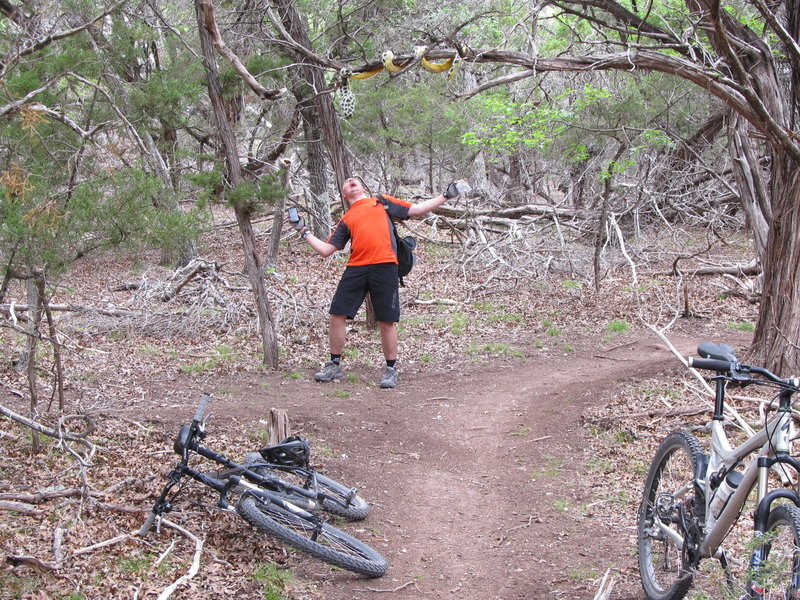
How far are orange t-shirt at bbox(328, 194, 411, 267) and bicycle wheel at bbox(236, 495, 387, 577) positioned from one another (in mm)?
4169

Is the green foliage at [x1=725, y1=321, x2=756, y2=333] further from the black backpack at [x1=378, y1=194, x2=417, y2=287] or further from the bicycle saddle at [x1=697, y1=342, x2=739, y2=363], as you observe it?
the bicycle saddle at [x1=697, y1=342, x2=739, y2=363]

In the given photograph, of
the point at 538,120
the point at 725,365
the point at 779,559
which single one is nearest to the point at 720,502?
the point at 779,559

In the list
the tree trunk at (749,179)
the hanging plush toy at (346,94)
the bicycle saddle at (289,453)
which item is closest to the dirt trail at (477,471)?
the bicycle saddle at (289,453)

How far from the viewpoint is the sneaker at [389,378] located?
862 centimetres

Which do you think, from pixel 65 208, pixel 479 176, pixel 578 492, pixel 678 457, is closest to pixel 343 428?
pixel 578 492

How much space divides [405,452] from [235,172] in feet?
11.7

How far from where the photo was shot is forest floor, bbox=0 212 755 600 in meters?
4.42

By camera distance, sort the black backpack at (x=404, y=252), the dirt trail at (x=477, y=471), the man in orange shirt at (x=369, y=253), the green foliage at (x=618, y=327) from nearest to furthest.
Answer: the dirt trail at (x=477, y=471)
the man in orange shirt at (x=369, y=253)
the black backpack at (x=404, y=252)
the green foliage at (x=618, y=327)

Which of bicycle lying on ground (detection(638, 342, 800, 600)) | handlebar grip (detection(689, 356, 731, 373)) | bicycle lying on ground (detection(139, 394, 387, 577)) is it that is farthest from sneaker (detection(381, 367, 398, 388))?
handlebar grip (detection(689, 356, 731, 373))

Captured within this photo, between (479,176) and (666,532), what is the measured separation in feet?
55.6

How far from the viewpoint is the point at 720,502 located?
340 centimetres

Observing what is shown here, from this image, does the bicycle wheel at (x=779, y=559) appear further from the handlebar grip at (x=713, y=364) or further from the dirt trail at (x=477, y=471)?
the dirt trail at (x=477, y=471)

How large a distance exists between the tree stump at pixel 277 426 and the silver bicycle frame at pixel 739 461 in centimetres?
307

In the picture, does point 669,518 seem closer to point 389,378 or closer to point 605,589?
point 605,589
